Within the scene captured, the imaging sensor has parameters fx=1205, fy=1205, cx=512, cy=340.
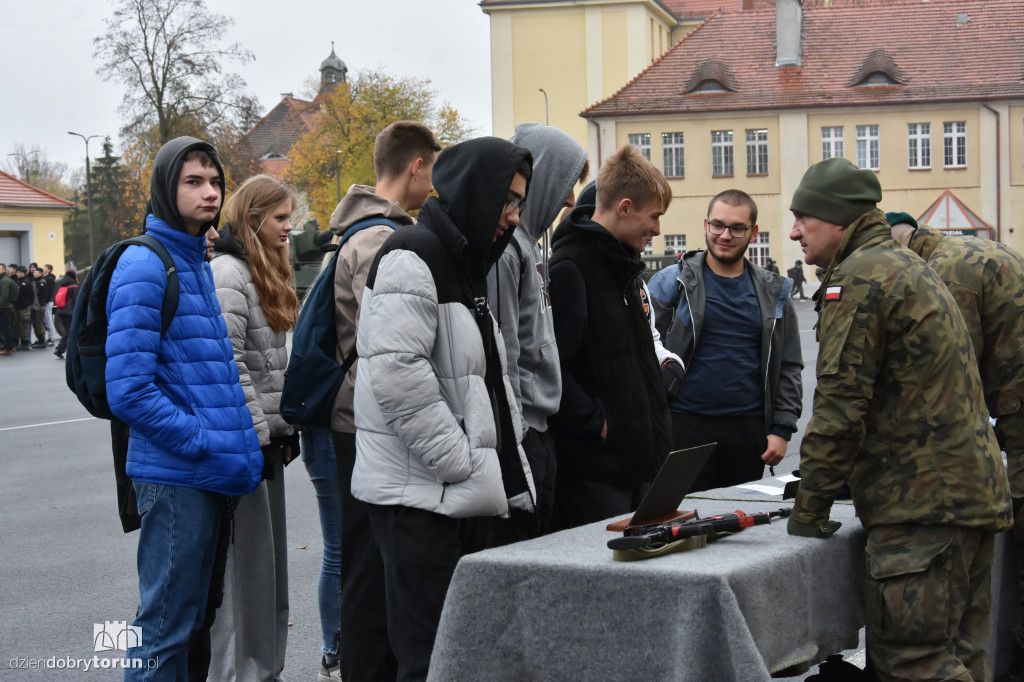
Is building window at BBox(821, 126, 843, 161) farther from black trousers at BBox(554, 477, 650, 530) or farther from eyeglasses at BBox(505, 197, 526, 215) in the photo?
eyeglasses at BBox(505, 197, 526, 215)

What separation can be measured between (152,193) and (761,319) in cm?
295

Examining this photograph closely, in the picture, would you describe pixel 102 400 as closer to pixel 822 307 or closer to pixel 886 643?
pixel 822 307

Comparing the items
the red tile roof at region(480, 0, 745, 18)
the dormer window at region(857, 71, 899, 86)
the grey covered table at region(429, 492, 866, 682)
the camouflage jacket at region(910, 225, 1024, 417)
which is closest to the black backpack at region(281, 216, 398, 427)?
the grey covered table at region(429, 492, 866, 682)

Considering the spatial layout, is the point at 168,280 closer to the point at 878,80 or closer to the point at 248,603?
the point at 248,603

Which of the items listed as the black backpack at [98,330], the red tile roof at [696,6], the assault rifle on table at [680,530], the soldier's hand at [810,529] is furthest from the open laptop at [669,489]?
the red tile roof at [696,6]

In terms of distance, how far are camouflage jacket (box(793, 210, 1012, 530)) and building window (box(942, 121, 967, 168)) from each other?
166 ft

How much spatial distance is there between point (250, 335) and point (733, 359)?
2286mm

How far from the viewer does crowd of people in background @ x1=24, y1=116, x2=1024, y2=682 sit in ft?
12.0

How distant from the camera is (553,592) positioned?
3332 millimetres

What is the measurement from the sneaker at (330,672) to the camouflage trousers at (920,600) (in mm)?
2386

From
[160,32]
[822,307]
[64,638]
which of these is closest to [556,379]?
[822,307]

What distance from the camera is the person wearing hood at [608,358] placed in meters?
4.77

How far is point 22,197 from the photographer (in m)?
52.0

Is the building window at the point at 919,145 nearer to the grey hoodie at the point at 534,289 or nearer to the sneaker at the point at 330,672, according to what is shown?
the grey hoodie at the point at 534,289
